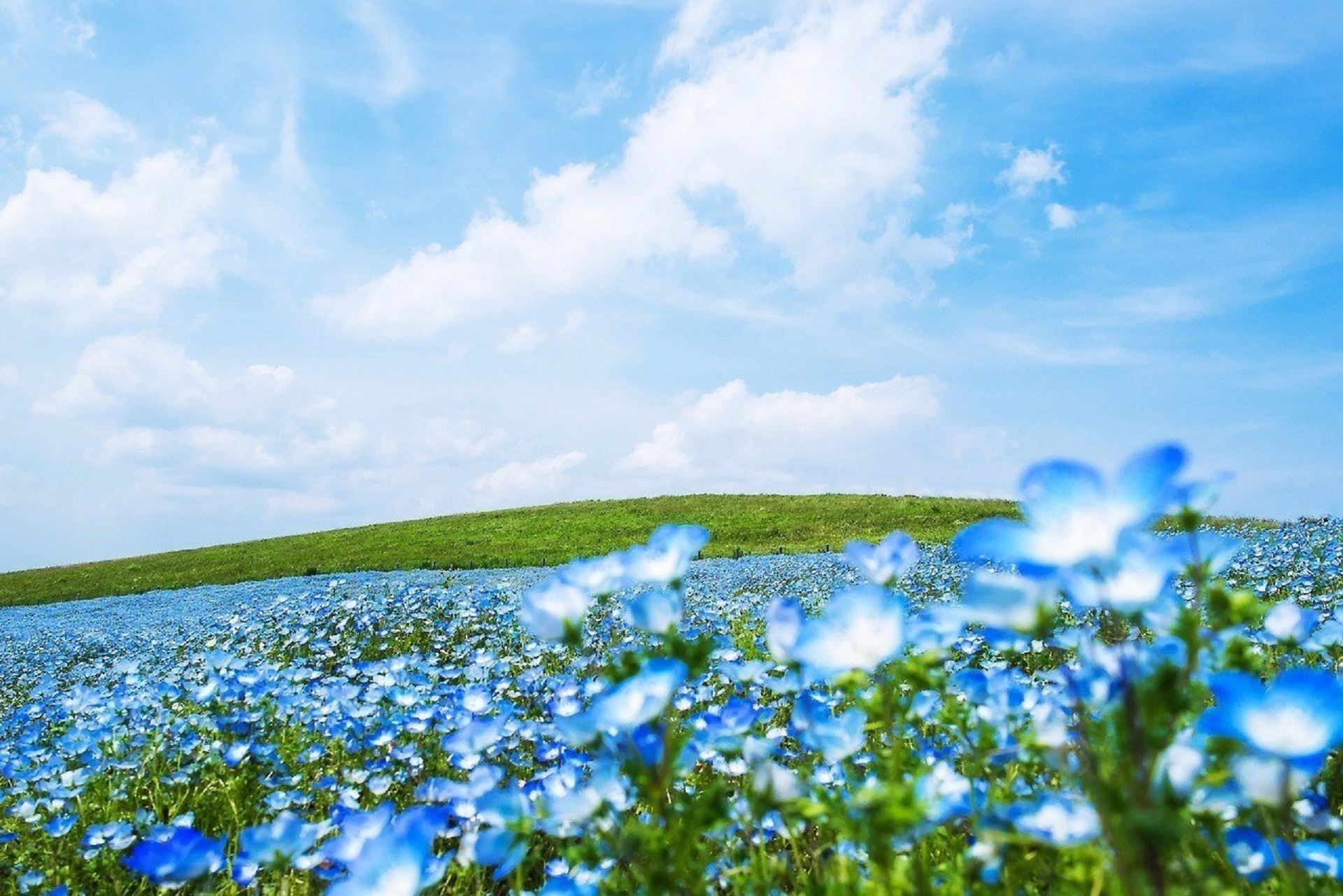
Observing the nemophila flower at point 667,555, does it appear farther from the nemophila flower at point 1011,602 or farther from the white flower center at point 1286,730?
the white flower center at point 1286,730

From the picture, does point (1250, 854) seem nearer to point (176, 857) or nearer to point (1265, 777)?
point (1265, 777)

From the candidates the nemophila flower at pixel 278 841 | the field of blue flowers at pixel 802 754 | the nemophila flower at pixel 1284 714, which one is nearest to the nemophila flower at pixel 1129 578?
the field of blue flowers at pixel 802 754

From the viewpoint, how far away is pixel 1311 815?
1619mm

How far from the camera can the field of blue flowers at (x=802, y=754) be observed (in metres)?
1.12

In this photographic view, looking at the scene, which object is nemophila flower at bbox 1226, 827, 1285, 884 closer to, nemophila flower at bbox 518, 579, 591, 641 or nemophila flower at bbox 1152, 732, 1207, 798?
nemophila flower at bbox 1152, 732, 1207, 798

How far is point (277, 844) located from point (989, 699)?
1646 mm

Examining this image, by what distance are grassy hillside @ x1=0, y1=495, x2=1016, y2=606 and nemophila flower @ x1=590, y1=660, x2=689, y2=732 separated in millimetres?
24112

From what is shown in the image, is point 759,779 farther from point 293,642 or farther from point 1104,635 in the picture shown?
point 293,642

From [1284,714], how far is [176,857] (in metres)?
2.08

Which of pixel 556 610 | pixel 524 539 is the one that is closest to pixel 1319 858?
pixel 556 610

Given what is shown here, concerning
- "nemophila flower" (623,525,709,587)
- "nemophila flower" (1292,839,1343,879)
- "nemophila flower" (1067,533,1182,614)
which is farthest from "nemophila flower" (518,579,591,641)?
"nemophila flower" (1292,839,1343,879)

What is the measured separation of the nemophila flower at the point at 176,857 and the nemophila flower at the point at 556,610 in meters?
1.07

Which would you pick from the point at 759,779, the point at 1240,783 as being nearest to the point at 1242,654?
the point at 1240,783

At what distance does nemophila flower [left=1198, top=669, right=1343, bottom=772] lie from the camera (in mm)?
1164
